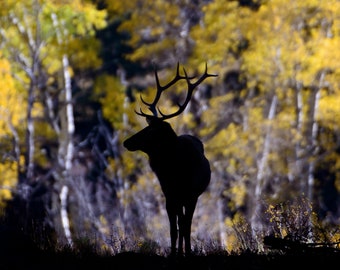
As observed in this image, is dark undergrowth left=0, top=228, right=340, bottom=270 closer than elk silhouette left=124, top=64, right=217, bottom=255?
Yes

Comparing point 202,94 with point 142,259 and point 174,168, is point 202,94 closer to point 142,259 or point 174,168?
point 174,168

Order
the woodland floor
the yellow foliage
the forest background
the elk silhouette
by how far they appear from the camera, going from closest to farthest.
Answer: the woodland floor, the elk silhouette, the forest background, the yellow foliage

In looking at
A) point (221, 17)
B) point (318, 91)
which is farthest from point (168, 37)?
point (318, 91)

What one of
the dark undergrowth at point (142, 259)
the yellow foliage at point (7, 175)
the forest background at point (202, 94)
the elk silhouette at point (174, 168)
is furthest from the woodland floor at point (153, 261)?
the yellow foliage at point (7, 175)

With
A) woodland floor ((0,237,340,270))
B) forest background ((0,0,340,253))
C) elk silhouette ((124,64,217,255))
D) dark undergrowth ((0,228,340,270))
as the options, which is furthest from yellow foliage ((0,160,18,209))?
woodland floor ((0,237,340,270))

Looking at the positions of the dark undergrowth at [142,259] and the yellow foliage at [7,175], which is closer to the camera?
the dark undergrowth at [142,259]

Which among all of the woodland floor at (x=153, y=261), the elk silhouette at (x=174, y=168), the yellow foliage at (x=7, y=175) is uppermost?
the yellow foliage at (x=7, y=175)

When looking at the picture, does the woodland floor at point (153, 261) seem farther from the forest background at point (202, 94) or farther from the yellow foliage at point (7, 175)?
the yellow foliage at point (7, 175)

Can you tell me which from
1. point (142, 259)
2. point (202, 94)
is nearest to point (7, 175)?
point (202, 94)

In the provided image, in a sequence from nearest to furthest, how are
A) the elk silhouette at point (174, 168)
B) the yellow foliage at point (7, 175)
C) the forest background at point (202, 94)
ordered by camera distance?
the elk silhouette at point (174, 168) → the forest background at point (202, 94) → the yellow foliage at point (7, 175)

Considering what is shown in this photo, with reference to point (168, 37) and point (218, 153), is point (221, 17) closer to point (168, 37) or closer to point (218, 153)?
point (168, 37)

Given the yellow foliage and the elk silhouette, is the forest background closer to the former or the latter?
the yellow foliage

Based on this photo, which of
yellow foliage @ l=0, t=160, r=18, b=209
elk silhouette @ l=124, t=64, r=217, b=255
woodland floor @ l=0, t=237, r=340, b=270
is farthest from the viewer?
yellow foliage @ l=0, t=160, r=18, b=209

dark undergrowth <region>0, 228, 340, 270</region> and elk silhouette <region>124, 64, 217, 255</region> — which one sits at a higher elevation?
elk silhouette <region>124, 64, 217, 255</region>
